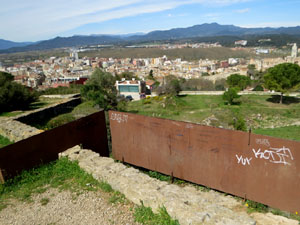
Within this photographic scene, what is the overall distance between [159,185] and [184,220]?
1.24 meters

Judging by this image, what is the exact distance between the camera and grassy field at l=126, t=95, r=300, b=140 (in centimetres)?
2162

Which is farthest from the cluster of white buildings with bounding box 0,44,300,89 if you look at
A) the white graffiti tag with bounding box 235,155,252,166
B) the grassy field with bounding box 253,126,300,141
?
the white graffiti tag with bounding box 235,155,252,166

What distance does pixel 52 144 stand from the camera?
613cm

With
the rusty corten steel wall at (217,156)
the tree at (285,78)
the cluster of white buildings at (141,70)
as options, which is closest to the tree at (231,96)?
the tree at (285,78)

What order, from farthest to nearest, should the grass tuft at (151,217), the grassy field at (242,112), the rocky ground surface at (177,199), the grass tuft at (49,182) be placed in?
the grassy field at (242,112), the grass tuft at (49,182), the grass tuft at (151,217), the rocky ground surface at (177,199)

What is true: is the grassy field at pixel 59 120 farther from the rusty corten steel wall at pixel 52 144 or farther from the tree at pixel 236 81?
the tree at pixel 236 81

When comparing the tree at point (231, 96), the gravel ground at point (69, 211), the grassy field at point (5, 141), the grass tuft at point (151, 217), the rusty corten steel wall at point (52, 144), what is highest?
the rusty corten steel wall at point (52, 144)

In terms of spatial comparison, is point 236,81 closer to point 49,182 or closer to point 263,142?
point 263,142

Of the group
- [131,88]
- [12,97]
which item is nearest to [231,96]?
[131,88]

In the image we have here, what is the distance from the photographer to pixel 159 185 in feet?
15.5

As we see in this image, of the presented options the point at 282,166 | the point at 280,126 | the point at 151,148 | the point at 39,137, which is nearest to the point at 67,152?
the point at 39,137

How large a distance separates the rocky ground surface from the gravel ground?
1.16ft

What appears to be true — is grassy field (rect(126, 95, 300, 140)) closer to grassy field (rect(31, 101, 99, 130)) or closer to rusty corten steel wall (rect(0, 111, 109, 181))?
grassy field (rect(31, 101, 99, 130))

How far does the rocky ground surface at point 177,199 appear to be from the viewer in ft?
11.6
